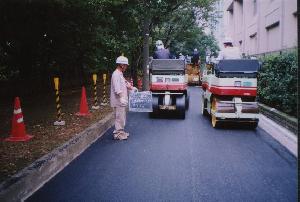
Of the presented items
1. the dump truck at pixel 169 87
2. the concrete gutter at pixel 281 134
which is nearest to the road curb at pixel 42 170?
the dump truck at pixel 169 87

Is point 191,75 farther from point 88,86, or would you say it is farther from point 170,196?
point 170,196

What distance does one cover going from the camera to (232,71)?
11.1 m

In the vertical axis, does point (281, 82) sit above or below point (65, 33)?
below

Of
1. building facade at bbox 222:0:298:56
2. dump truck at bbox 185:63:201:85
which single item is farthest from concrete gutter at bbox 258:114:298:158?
dump truck at bbox 185:63:201:85

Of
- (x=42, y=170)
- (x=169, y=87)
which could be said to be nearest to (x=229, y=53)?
(x=169, y=87)

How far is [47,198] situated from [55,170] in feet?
4.25

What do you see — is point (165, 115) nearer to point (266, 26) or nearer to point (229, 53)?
point (229, 53)

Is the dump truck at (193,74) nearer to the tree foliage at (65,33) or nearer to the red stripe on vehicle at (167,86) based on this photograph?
the tree foliage at (65,33)

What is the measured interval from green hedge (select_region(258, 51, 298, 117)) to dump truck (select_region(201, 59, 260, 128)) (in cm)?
86

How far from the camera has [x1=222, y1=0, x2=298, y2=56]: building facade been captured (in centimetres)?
1836

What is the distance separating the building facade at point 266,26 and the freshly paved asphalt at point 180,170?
3895mm

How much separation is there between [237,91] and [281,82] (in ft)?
4.93

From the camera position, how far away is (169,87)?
42.9 ft

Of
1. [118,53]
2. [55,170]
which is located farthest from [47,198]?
[118,53]
